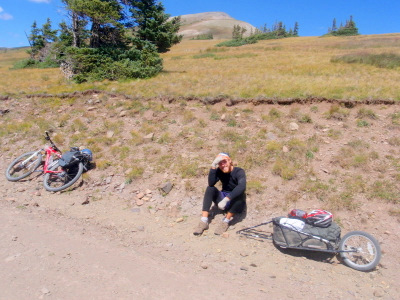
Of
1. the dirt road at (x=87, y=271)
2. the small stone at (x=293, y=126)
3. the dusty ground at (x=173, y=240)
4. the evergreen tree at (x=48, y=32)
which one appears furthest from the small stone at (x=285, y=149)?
the evergreen tree at (x=48, y=32)

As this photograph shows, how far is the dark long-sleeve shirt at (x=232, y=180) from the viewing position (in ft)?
18.2

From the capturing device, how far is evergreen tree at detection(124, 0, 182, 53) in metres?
19.1

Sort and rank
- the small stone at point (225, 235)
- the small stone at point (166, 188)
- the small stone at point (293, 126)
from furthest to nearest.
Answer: the small stone at point (293, 126) < the small stone at point (166, 188) < the small stone at point (225, 235)

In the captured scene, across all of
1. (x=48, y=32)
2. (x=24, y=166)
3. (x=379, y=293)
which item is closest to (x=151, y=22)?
(x=24, y=166)

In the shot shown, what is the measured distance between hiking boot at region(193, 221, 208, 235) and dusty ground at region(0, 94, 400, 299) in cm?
13

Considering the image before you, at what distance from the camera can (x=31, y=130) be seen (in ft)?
34.6

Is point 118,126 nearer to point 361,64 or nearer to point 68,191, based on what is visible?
point 68,191

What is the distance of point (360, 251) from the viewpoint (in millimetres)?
4516

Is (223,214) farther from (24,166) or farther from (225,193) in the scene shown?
(24,166)

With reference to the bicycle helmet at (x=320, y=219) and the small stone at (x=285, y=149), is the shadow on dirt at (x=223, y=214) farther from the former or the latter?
the small stone at (x=285, y=149)

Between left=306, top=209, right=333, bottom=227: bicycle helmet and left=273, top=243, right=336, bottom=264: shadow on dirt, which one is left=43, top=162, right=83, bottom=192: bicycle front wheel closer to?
left=273, top=243, right=336, bottom=264: shadow on dirt

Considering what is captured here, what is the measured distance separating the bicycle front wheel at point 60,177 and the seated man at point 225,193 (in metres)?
3.92

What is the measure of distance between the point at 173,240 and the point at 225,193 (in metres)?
1.49

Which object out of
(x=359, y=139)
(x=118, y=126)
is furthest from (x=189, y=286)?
(x=118, y=126)
